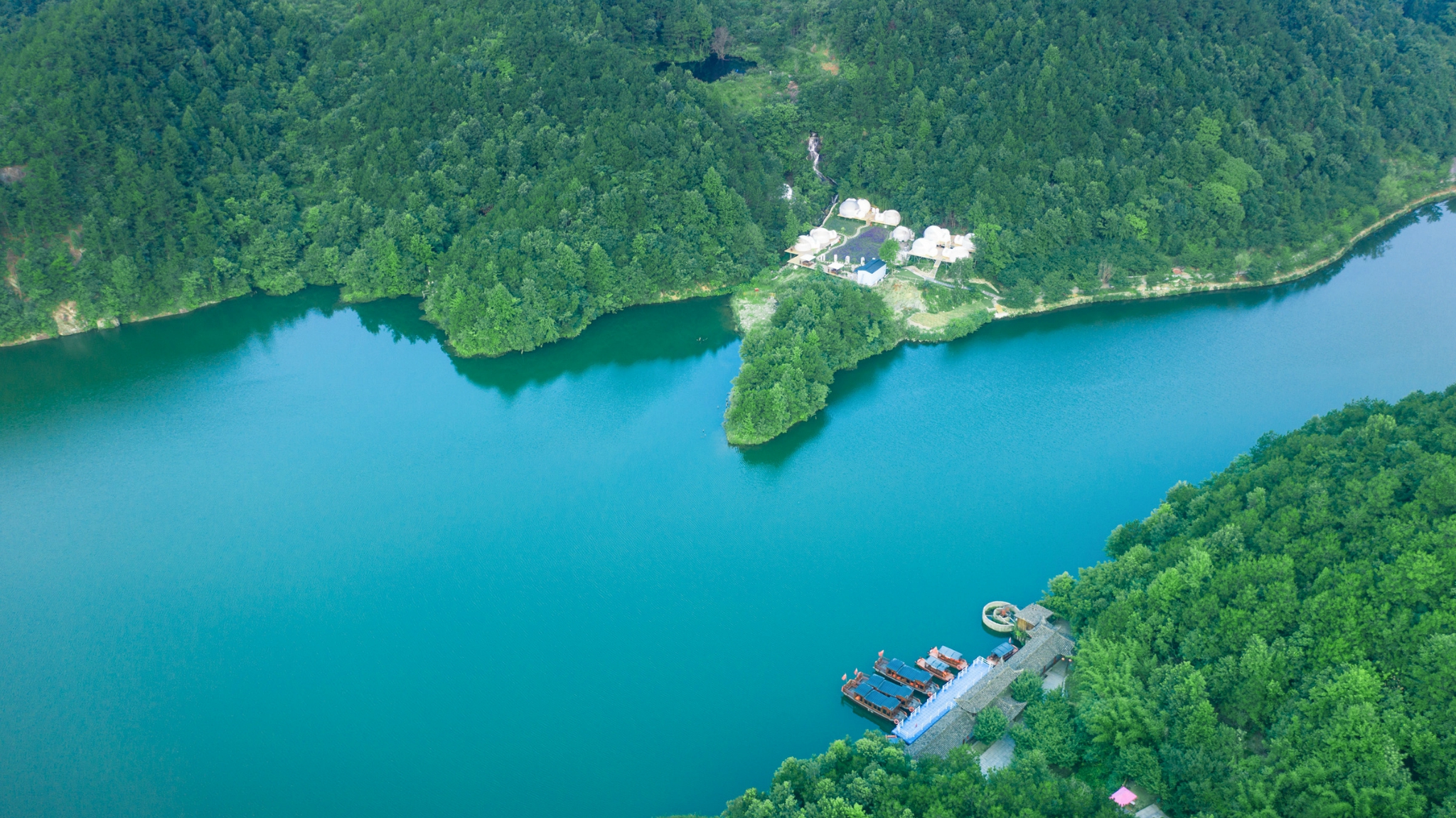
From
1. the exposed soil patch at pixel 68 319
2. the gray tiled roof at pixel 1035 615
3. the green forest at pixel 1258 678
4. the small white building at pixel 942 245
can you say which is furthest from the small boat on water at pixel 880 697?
the exposed soil patch at pixel 68 319

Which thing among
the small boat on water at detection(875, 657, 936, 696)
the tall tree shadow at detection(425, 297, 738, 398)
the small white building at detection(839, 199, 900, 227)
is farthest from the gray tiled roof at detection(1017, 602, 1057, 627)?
the small white building at detection(839, 199, 900, 227)

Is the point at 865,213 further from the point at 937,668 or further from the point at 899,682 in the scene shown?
the point at 899,682

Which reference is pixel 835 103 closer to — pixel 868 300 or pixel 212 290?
pixel 868 300

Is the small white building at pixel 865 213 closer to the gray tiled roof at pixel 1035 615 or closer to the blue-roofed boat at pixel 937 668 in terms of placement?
the gray tiled roof at pixel 1035 615

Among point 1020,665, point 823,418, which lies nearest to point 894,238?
point 823,418

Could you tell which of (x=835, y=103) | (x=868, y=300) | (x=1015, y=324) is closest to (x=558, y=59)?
(x=835, y=103)
